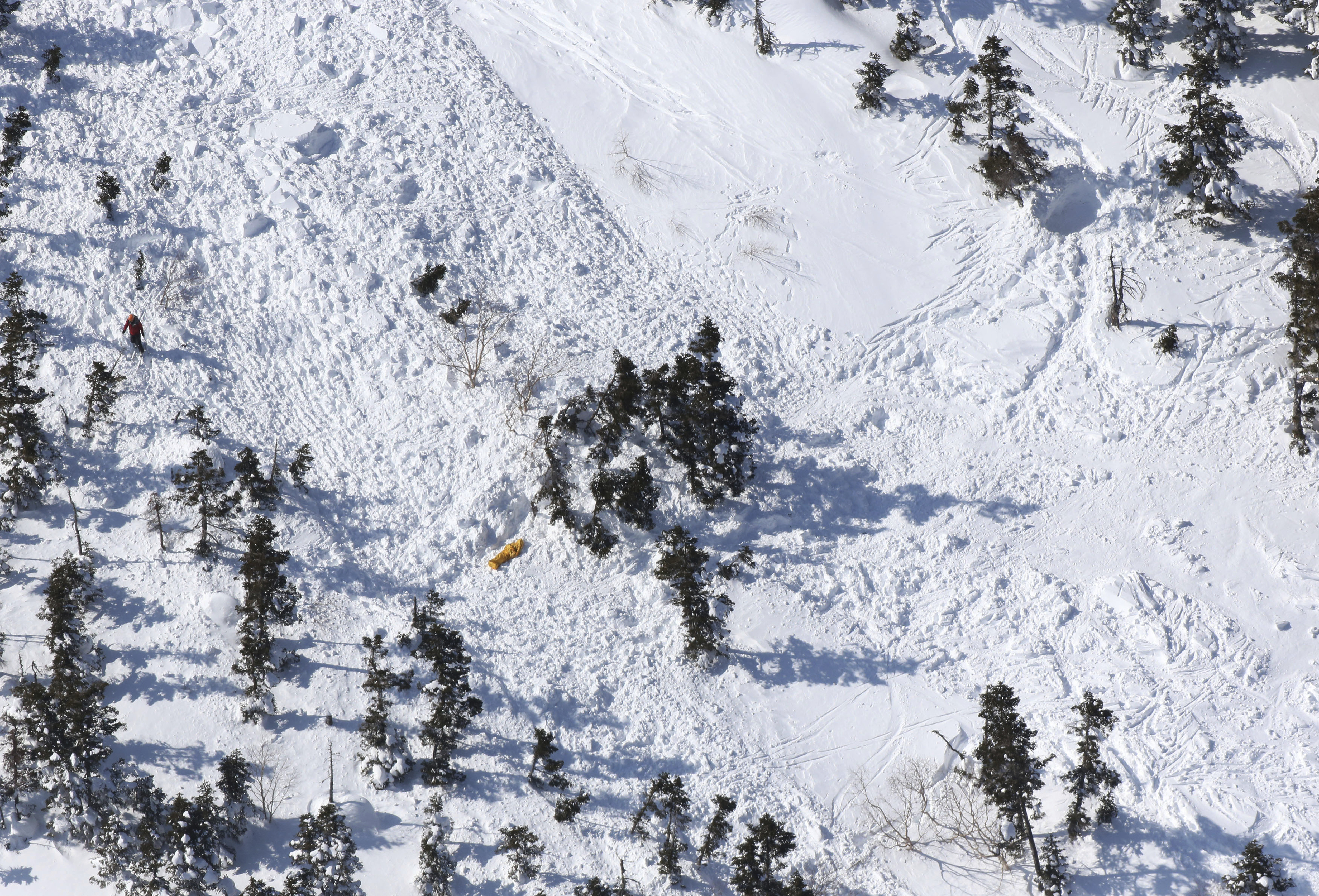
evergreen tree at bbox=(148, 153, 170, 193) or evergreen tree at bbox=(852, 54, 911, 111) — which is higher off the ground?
evergreen tree at bbox=(852, 54, 911, 111)

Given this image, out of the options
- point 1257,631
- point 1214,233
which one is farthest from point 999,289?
point 1257,631

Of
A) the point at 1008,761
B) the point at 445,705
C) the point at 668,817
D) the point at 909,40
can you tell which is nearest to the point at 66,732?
the point at 445,705

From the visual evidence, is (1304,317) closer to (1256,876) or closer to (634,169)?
(1256,876)

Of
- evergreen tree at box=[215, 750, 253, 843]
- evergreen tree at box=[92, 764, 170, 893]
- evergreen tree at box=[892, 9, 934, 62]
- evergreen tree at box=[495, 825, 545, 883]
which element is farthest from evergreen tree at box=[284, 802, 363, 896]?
evergreen tree at box=[892, 9, 934, 62]

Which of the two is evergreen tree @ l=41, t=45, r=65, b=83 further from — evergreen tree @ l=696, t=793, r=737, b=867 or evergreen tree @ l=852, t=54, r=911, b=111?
evergreen tree @ l=696, t=793, r=737, b=867

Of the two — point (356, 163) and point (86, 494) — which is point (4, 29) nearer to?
point (356, 163)

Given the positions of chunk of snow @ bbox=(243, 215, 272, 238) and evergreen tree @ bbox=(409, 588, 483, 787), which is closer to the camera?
evergreen tree @ bbox=(409, 588, 483, 787)

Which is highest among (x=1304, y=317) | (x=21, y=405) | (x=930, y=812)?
(x=21, y=405)
